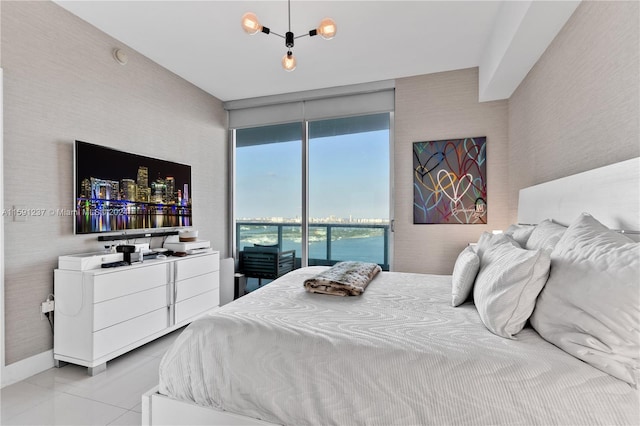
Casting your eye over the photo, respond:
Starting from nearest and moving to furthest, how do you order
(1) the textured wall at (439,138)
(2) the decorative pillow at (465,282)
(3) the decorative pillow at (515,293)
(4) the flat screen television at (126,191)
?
1. (3) the decorative pillow at (515,293)
2. (2) the decorative pillow at (465,282)
3. (4) the flat screen television at (126,191)
4. (1) the textured wall at (439,138)

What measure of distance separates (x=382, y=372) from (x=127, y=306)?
Answer: 229 cm

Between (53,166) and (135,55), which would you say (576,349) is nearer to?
(53,166)

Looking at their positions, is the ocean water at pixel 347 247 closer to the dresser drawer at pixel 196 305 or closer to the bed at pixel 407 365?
the dresser drawer at pixel 196 305

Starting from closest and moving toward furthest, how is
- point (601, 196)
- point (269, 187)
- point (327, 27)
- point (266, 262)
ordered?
point (601, 196) → point (327, 27) → point (266, 262) → point (269, 187)

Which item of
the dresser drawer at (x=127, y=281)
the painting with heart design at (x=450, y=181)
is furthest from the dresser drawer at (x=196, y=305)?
the painting with heart design at (x=450, y=181)

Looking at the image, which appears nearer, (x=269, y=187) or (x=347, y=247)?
(x=347, y=247)

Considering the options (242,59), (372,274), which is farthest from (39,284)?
(242,59)

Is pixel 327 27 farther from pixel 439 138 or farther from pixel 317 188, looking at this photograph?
pixel 317 188

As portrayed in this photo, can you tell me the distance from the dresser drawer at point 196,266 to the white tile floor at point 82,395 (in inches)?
31.3

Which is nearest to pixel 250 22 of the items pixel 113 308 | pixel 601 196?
pixel 601 196

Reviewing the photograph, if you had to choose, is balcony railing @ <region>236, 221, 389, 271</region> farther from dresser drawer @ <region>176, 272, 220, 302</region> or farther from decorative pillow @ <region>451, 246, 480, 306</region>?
decorative pillow @ <region>451, 246, 480, 306</region>

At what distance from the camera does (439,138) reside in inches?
137

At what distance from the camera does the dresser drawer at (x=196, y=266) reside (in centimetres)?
300

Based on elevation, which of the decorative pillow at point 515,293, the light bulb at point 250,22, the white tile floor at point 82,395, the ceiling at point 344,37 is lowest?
the white tile floor at point 82,395
